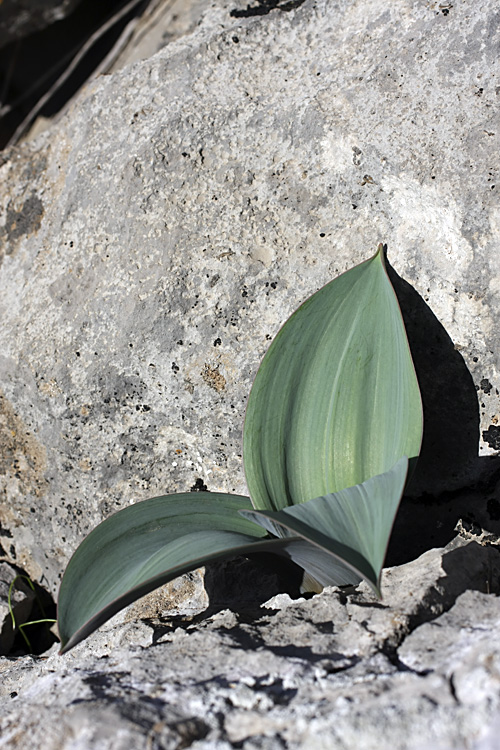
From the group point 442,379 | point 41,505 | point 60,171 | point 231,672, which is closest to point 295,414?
point 442,379

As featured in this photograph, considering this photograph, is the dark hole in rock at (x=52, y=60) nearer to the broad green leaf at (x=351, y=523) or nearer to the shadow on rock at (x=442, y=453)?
the shadow on rock at (x=442, y=453)

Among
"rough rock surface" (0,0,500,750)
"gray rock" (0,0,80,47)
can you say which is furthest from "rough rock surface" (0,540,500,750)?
"gray rock" (0,0,80,47)

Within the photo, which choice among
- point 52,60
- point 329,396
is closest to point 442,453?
point 329,396

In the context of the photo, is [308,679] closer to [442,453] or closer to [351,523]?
[351,523]

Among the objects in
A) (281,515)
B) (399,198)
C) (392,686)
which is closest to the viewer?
(392,686)

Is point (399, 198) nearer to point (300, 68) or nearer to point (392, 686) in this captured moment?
point (300, 68)

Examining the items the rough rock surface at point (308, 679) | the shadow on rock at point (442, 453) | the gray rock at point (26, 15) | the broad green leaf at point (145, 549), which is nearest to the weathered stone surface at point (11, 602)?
the rough rock surface at point (308, 679)
